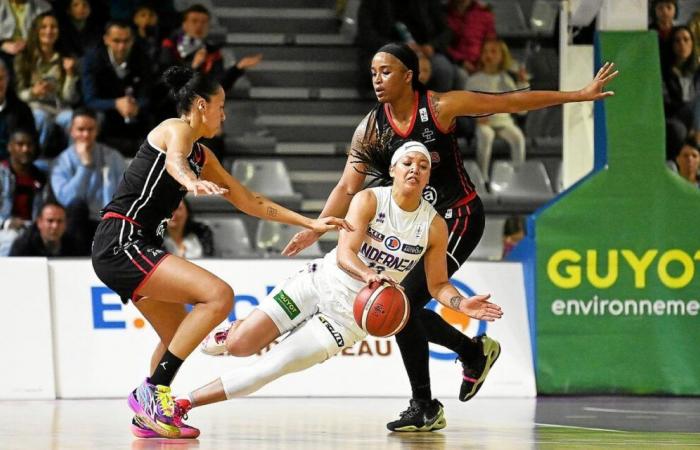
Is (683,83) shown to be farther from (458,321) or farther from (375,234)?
(375,234)

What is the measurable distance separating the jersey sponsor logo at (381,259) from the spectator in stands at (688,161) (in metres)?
6.33

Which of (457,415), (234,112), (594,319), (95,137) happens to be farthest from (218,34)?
(457,415)

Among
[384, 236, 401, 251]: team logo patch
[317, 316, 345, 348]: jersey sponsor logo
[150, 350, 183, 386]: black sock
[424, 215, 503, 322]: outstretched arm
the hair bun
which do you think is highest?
the hair bun

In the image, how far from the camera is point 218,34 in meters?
14.2

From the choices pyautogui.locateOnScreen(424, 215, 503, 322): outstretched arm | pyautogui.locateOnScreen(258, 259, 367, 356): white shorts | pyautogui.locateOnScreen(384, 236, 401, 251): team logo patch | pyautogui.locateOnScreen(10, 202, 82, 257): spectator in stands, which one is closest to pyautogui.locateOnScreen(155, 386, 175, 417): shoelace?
pyautogui.locateOnScreen(258, 259, 367, 356): white shorts

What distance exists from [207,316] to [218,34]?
26.7ft

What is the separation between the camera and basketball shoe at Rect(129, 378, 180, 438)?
6.44 metres

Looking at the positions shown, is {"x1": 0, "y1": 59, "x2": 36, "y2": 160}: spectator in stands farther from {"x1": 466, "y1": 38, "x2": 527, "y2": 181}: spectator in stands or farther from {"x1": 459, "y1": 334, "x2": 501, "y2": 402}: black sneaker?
{"x1": 459, "y1": 334, "x2": 501, "y2": 402}: black sneaker

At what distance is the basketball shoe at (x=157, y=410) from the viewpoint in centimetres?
644

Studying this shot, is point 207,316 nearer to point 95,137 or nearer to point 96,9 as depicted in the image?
point 95,137

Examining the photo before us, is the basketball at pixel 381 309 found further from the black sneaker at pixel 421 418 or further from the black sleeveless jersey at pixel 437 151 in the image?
the black sleeveless jersey at pixel 437 151

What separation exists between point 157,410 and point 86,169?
17.8 ft

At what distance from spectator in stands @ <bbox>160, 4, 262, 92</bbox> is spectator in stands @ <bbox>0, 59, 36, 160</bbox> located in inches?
57.0

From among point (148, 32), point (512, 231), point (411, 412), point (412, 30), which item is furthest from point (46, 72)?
point (411, 412)
